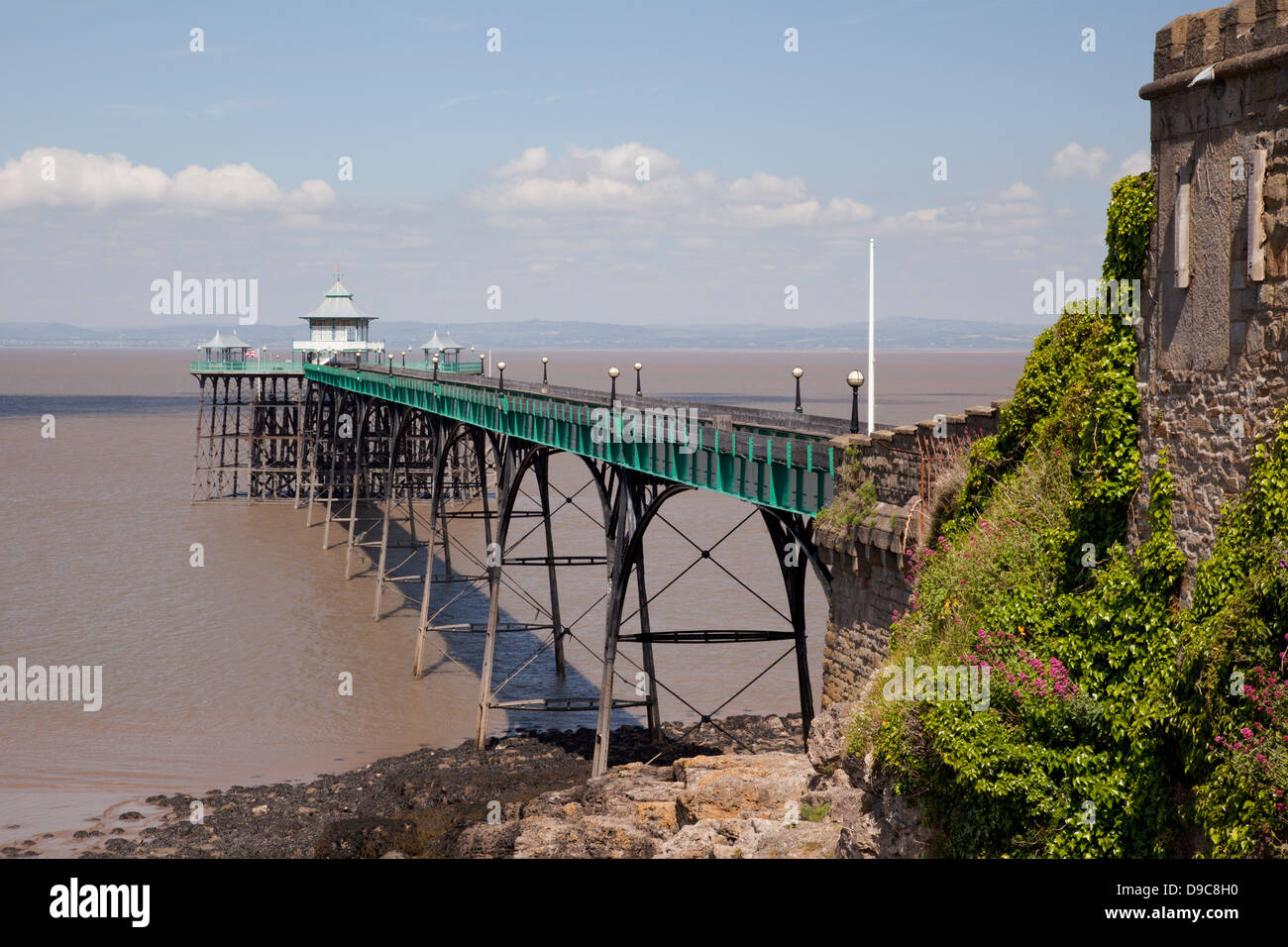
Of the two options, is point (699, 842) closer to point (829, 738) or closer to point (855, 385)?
point (829, 738)

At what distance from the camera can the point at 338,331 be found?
269 feet

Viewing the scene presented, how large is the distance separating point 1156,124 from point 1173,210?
2.82ft

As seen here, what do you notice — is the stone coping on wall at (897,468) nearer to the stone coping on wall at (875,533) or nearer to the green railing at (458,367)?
the stone coping on wall at (875,533)

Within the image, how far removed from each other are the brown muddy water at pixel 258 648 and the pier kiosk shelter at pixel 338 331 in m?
13.8

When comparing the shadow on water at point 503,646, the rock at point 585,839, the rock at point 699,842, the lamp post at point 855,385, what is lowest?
the shadow on water at point 503,646

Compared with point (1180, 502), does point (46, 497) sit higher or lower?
lower

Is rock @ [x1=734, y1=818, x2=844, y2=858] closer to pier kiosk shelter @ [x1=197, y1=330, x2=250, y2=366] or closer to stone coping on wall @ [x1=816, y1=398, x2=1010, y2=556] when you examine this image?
stone coping on wall @ [x1=816, y1=398, x2=1010, y2=556]

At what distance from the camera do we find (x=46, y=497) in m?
72.8

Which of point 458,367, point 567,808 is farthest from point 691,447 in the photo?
point 458,367

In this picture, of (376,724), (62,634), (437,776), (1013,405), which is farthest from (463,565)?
(1013,405)

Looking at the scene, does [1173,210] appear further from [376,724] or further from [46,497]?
[46,497]

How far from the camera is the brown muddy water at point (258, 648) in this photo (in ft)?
99.3

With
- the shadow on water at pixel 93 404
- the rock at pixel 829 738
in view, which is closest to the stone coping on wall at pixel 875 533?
the rock at pixel 829 738
